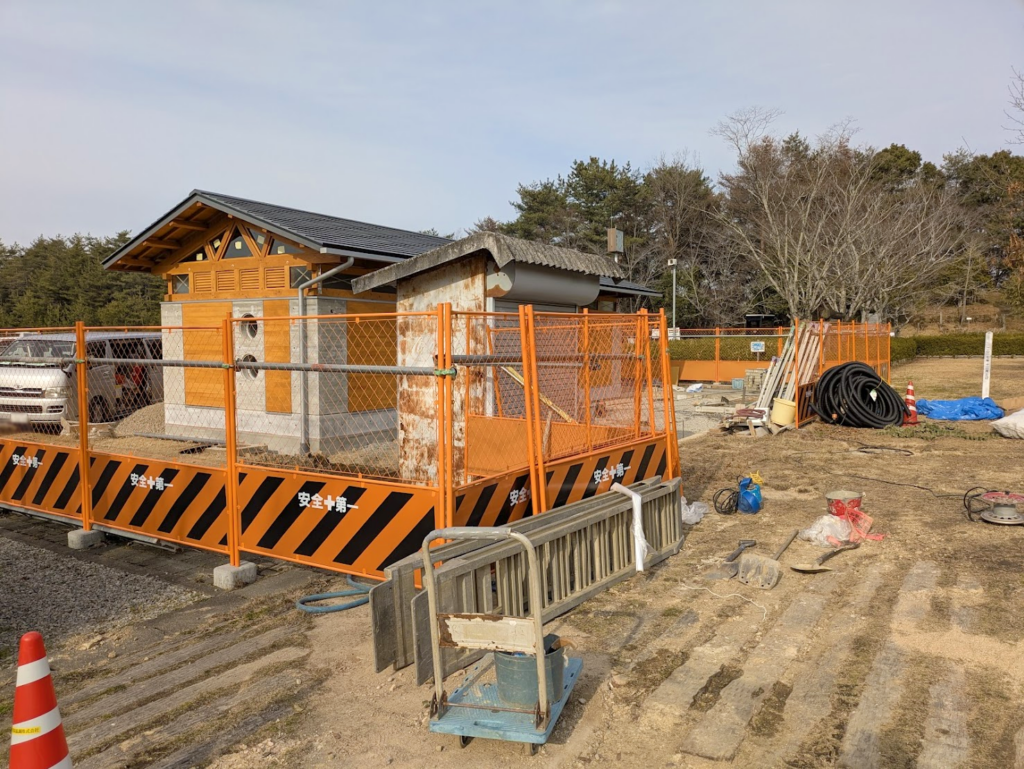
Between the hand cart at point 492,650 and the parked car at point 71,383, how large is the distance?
8.51 metres

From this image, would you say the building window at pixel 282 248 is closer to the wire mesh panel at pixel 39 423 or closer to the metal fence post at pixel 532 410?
the wire mesh panel at pixel 39 423

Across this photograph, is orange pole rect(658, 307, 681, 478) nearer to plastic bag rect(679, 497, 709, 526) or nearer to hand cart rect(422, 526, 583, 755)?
plastic bag rect(679, 497, 709, 526)

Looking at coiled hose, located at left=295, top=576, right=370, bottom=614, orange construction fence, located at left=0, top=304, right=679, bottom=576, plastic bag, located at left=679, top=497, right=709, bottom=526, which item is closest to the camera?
coiled hose, located at left=295, top=576, right=370, bottom=614

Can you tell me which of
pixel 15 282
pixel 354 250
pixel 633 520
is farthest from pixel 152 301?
pixel 633 520

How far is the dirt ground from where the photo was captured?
122 inches

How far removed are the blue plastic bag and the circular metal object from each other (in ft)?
6.75

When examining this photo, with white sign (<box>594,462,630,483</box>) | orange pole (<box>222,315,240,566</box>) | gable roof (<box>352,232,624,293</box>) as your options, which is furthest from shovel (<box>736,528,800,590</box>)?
orange pole (<box>222,315,240,566</box>)

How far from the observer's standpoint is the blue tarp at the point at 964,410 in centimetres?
1422

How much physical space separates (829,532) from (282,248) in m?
9.11

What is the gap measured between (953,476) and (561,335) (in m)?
5.89

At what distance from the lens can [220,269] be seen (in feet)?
39.8

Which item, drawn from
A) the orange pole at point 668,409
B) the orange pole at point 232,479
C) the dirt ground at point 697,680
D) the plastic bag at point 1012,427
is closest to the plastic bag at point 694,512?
the orange pole at point 668,409

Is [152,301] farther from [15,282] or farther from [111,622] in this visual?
[111,622]

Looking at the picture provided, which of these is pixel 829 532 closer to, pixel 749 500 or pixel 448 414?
pixel 749 500
